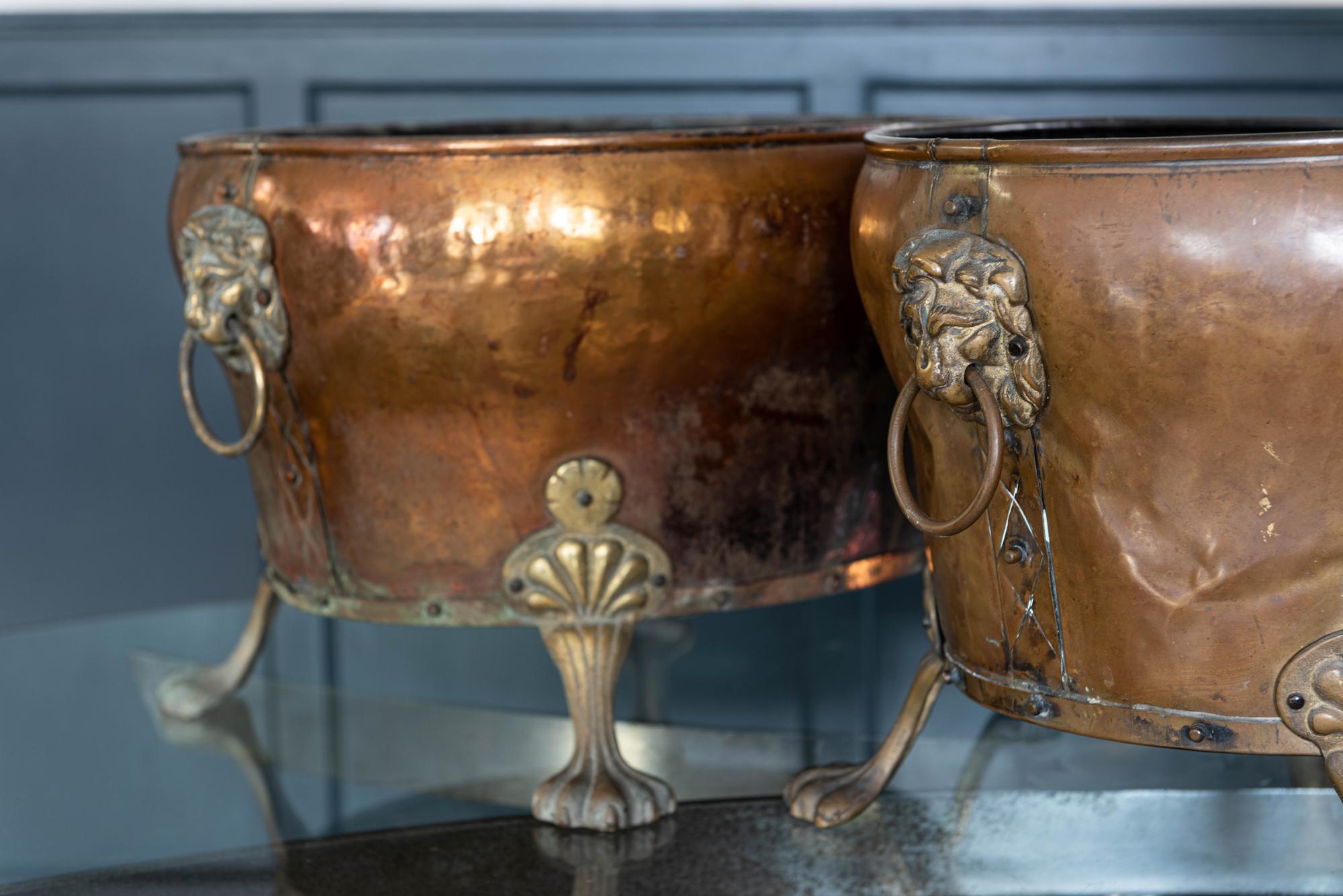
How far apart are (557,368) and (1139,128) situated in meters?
0.50

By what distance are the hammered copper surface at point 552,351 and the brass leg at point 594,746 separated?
0.05m

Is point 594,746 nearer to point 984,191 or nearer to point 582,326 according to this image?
point 582,326

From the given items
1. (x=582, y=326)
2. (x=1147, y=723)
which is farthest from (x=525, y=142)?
(x=1147, y=723)

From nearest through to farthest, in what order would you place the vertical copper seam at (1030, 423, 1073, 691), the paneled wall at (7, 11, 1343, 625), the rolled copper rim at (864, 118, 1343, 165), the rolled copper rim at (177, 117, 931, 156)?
1. the rolled copper rim at (864, 118, 1343, 165)
2. the vertical copper seam at (1030, 423, 1073, 691)
3. the rolled copper rim at (177, 117, 931, 156)
4. the paneled wall at (7, 11, 1343, 625)

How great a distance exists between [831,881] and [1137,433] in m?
0.40

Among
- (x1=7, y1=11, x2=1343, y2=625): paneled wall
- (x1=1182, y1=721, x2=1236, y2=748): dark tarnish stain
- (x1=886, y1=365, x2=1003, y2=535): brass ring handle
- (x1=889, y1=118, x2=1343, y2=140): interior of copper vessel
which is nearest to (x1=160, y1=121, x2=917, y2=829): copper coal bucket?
(x1=889, y1=118, x2=1343, y2=140): interior of copper vessel

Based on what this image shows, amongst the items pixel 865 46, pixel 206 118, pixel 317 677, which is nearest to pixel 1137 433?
pixel 317 677

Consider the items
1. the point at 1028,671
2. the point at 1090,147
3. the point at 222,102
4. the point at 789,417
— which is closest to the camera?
the point at 1090,147

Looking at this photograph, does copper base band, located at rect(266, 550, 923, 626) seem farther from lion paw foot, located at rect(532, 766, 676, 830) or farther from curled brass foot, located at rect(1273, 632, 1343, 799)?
curled brass foot, located at rect(1273, 632, 1343, 799)

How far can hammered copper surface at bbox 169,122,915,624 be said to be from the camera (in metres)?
1.09

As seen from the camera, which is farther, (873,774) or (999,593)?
(873,774)

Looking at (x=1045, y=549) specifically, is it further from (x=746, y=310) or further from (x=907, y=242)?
(x=746, y=310)

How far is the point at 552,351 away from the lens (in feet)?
3.65

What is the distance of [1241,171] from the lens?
0.81 meters
